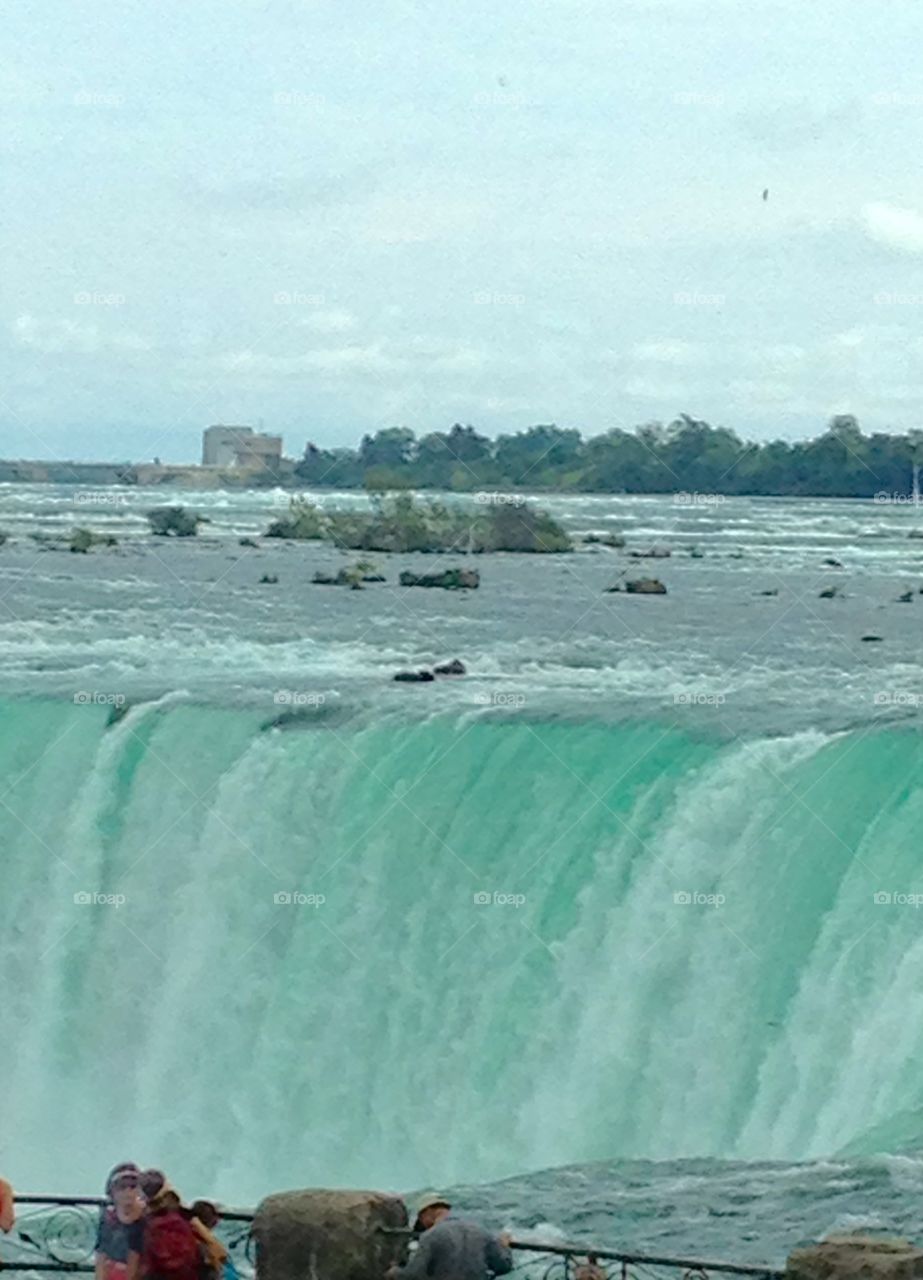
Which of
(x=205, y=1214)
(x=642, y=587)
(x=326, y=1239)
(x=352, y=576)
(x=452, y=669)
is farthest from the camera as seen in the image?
(x=352, y=576)

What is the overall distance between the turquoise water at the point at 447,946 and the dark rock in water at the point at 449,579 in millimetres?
1514

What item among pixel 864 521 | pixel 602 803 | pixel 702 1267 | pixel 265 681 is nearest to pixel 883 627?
pixel 864 521

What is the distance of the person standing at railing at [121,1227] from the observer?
7055mm

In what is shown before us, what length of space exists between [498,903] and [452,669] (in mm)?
1684

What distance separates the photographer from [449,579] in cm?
1364

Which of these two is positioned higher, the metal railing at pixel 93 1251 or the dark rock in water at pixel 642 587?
the dark rock in water at pixel 642 587

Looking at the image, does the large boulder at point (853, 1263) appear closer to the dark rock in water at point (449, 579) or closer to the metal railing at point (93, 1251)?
the metal railing at point (93, 1251)

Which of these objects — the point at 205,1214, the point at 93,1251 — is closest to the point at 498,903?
the point at 93,1251

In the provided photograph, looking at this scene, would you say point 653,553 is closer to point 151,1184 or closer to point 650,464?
point 650,464

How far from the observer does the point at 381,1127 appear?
1159 centimetres

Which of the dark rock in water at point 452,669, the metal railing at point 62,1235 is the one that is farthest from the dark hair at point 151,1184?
the dark rock in water at point 452,669

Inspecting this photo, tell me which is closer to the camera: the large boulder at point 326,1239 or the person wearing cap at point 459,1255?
the person wearing cap at point 459,1255

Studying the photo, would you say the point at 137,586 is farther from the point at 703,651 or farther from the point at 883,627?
the point at 883,627

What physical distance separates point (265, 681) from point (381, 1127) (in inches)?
95.9
